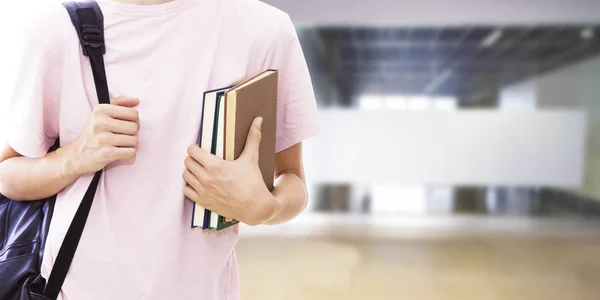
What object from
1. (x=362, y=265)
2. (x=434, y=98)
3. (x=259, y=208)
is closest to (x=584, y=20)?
(x=434, y=98)

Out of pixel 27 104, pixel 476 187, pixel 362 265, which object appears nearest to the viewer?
pixel 27 104

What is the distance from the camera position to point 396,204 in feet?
24.2

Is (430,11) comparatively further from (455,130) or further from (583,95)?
(583,95)

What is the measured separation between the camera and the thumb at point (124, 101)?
0.66 meters

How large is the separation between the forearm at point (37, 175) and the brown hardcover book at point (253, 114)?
21 cm

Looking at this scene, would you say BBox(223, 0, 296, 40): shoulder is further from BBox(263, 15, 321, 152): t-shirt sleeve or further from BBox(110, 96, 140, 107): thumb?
BBox(110, 96, 140, 107): thumb

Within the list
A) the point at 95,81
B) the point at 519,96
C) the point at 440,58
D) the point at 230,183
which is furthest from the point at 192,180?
the point at 519,96

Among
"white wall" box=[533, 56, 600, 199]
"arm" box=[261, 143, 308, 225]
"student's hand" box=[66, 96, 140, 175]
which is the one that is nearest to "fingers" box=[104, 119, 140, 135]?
"student's hand" box=[66, 96, 140, 175]

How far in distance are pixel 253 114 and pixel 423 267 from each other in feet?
16.4

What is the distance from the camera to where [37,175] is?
694 mm

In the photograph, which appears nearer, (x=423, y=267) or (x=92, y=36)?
(x=92, y=36)

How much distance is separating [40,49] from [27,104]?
2.8 inches

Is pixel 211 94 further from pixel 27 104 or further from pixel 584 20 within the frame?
pixel 584 20

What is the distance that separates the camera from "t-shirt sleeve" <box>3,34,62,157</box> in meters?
0.67
